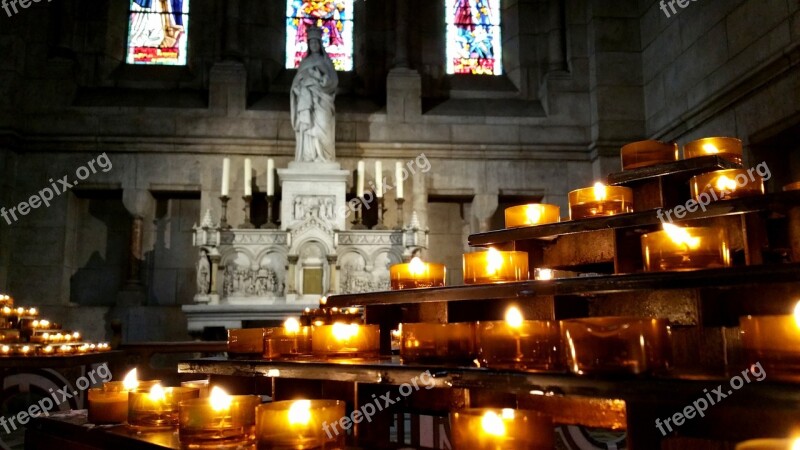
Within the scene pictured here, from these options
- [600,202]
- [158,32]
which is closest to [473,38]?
[158,32]

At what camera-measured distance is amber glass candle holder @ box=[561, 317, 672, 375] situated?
1368 millimetres

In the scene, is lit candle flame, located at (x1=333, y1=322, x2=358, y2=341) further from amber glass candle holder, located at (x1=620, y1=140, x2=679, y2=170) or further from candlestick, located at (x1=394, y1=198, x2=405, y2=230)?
candlestick, located at (x1=394, y1=198, x2=405, y2=230)

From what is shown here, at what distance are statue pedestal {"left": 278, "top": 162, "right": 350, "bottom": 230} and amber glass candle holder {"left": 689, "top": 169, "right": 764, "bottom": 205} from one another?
562 centimetres

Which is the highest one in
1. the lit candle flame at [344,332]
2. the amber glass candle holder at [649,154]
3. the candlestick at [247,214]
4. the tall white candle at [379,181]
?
the tall white candle at [379,181]

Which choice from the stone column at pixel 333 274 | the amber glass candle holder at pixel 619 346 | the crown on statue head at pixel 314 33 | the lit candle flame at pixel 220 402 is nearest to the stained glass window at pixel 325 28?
the crown on statue head at pixel 314 33

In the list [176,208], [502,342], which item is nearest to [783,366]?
[502,342]

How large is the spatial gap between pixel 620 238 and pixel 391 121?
7062mm

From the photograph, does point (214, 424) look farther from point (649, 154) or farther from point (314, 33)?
point (314, 33)

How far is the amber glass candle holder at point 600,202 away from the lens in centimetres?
209

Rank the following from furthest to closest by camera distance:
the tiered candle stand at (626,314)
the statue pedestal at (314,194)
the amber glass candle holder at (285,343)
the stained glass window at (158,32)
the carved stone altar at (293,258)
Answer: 1. the stained glass window at (158,32)
2. the statue pedestal at (314,194)
3. the carved stone altar at (293,258)
4. the amber glass candle holder at (285,343)
5. the tiered candle stand at (626,314)

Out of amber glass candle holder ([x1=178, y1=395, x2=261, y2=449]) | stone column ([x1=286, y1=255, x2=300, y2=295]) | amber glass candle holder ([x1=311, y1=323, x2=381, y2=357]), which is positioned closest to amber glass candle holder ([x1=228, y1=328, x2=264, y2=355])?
amber glass candle holder ([x1=311, y1=323, x2=381, y2=357])

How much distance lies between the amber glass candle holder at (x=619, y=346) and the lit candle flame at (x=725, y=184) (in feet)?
2.11

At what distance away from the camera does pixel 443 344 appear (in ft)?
5.92
